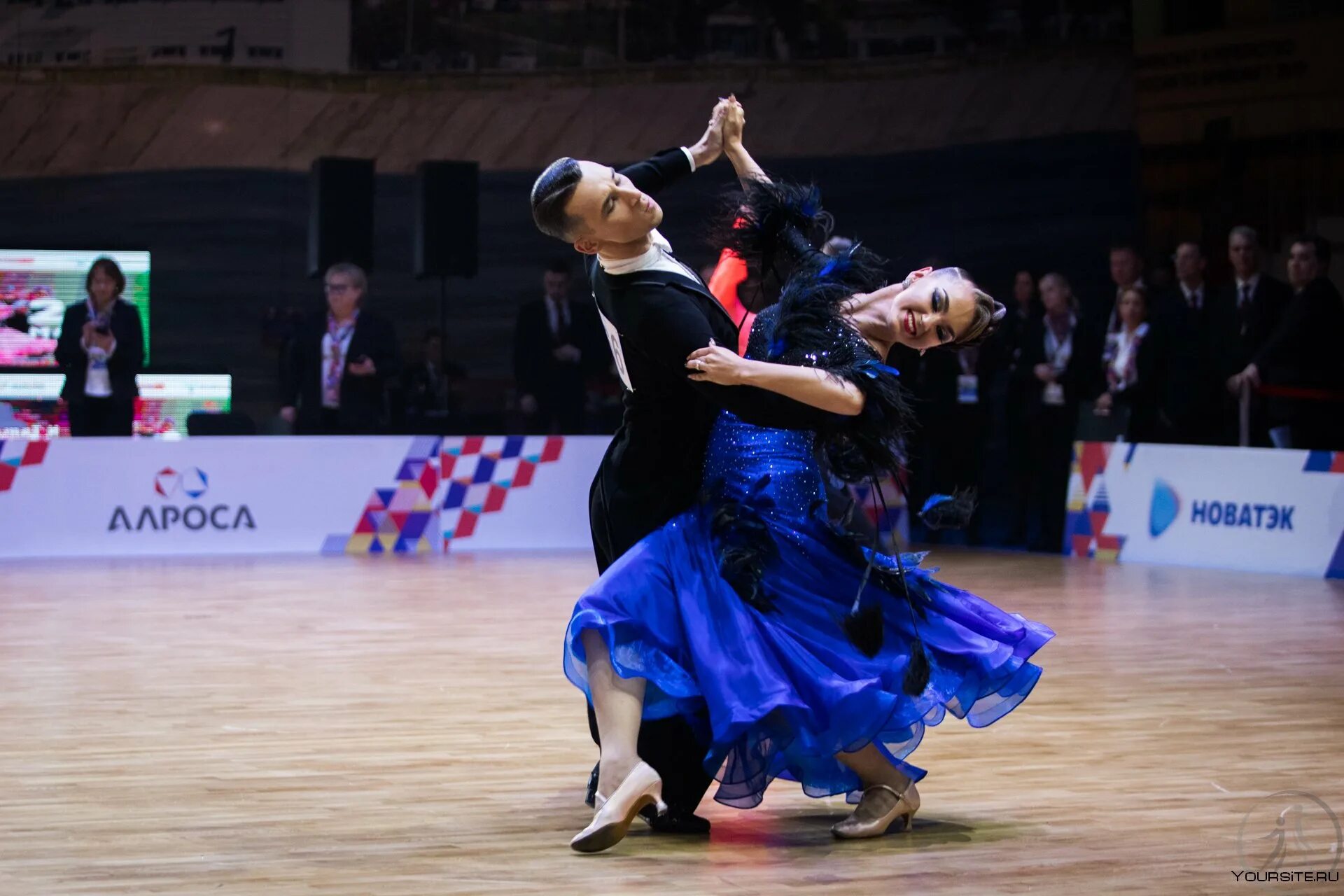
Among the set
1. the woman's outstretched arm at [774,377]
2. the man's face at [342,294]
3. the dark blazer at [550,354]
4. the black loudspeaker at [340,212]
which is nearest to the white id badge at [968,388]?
the dark blazer at [550,354]

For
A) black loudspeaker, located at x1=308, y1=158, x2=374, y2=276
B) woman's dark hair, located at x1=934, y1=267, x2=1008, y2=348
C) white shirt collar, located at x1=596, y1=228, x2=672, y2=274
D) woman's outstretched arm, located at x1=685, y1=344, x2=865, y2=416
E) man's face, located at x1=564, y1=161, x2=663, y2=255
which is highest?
black loudspeaker, located at x1=308, y1=158, x2=374, y2=276

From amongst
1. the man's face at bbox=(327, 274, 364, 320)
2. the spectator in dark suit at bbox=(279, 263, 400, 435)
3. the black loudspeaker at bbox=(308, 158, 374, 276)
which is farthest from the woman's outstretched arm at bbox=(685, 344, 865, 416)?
the black loudspeaker at bbox=(308, 158, 374, 276)

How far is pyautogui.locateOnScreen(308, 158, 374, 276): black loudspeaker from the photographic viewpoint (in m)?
11.4

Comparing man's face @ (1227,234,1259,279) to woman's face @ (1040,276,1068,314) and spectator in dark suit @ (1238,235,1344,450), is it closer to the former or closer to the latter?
spectator in dark suit @ (1238,235,1344,450)

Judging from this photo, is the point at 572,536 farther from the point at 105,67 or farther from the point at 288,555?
the point at 105,67

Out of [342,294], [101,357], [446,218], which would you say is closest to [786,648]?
[342,294]

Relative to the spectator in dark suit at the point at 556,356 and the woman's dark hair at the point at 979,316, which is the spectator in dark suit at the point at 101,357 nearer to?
the spectator in dark suit at the point at 556,356

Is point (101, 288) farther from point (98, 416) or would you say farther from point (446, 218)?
point (446, 218)

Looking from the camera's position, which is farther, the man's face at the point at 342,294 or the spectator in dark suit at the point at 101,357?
the man's face at the point at 342,294

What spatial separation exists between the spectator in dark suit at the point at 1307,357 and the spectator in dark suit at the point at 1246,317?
127 millimetres

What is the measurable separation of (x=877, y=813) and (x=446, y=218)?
8.64 m

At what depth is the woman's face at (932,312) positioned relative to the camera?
133 inches

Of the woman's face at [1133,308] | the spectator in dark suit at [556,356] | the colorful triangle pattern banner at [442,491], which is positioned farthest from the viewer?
the spectator in dark suit at [556,356]

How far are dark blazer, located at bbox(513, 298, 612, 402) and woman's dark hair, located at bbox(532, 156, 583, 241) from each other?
823 cm
